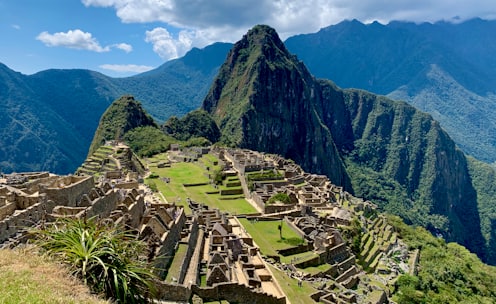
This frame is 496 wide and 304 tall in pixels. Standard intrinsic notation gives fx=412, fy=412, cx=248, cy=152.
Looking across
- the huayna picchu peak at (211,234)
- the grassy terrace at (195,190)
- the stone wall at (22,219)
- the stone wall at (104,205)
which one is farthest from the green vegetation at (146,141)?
the stone wall at (22,219)

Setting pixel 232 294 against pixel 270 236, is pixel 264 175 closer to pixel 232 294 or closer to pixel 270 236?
pixel 270 236

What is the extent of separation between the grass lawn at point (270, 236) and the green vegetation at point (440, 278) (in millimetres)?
9793

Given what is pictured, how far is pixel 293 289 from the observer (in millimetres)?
24250

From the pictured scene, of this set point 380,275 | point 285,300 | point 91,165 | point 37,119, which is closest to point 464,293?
point 380,275

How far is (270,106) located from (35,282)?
16392 centimetres

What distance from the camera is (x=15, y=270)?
1003 centimetres

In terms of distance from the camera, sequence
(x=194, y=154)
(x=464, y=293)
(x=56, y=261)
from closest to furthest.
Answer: (x=56, y=261), (x=464, y=293), (x=194, y=154)

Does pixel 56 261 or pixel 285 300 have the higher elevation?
pixel 56 261

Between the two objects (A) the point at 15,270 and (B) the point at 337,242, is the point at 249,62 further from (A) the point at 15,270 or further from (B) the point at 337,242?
(A) the point at 15,270

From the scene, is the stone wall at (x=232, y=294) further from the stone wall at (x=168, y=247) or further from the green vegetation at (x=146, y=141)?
the green vegetation at (x=146, y=141)

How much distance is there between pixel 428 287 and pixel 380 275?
15.0ft

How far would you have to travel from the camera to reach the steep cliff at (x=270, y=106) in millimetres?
156750

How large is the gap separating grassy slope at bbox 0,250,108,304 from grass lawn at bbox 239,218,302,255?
2038cm

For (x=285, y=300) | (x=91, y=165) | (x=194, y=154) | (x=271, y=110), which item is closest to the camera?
(x=285, y=300)
